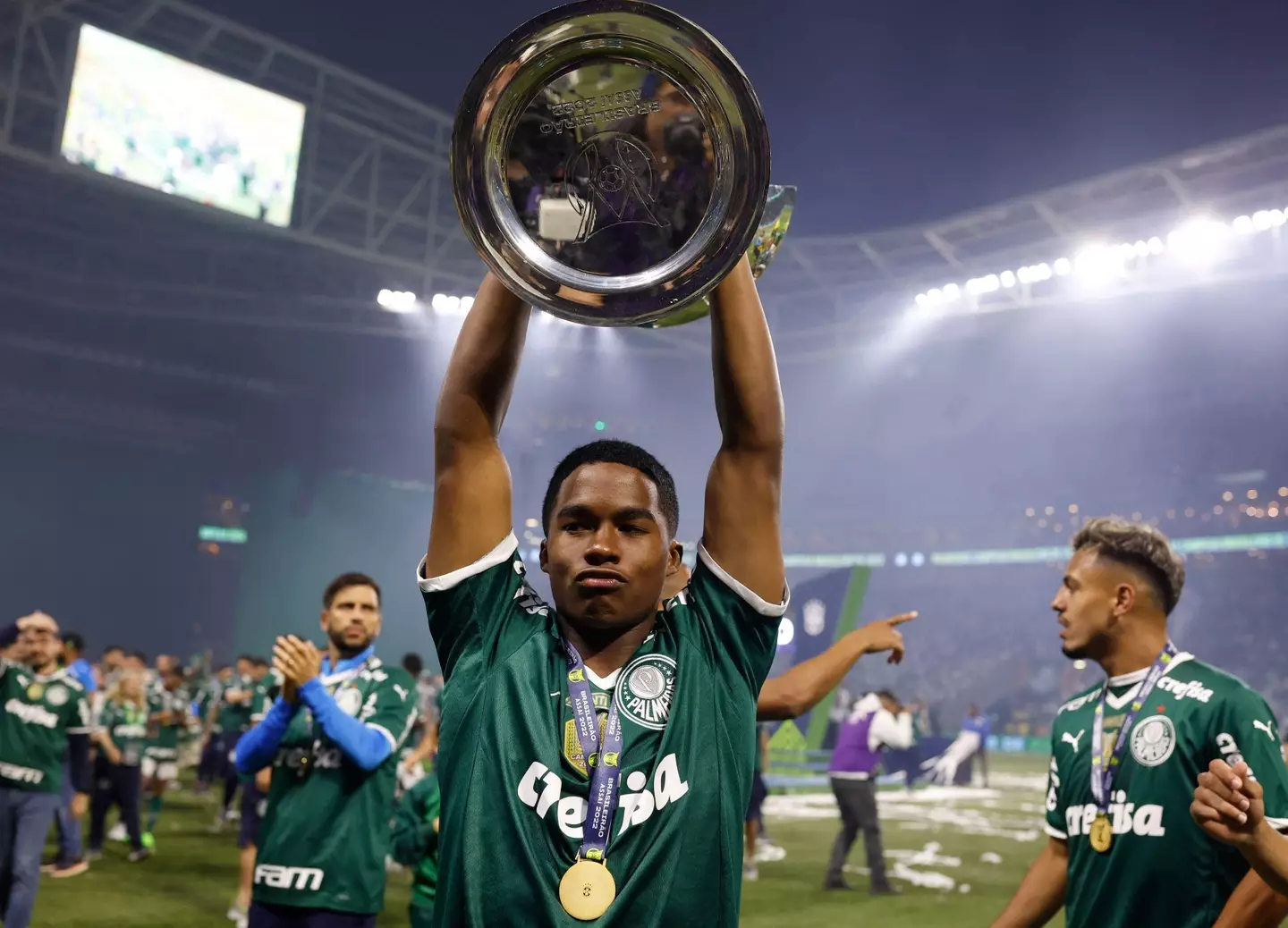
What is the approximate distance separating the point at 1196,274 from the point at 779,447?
2357 cm

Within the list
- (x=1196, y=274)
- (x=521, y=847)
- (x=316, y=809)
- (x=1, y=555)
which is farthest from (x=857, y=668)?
(x=521, y=847)

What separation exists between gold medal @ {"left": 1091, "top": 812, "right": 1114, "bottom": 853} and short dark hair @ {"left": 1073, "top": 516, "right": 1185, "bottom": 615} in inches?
30.2

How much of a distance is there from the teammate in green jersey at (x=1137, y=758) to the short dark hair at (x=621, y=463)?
6.44 feet

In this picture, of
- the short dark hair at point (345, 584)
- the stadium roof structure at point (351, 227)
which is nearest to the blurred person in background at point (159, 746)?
the stadium roof structure at point (351, 227)

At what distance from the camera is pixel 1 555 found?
1177 inches

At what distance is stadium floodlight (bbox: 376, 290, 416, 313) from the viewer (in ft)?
76.2

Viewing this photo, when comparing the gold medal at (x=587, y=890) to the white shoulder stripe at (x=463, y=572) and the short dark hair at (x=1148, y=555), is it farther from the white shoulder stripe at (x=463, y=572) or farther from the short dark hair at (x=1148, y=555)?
the short dark hair at (x=1148, y=555)

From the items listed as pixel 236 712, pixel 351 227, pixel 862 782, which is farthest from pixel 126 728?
pixel 351 227

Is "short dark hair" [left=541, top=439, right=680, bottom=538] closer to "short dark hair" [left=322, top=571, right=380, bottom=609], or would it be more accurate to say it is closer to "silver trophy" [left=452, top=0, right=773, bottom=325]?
"silver trophy" [left=452, top=0, right=773, bottom=325]

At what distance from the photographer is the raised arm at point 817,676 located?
3.35 m

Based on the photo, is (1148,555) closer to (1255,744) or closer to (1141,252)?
(1255,744)

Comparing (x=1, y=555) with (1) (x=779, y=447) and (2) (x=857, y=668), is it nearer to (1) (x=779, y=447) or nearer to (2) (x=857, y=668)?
(2) (x=857, y=668)

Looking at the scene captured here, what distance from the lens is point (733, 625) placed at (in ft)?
6.44

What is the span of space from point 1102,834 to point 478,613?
2.29m
